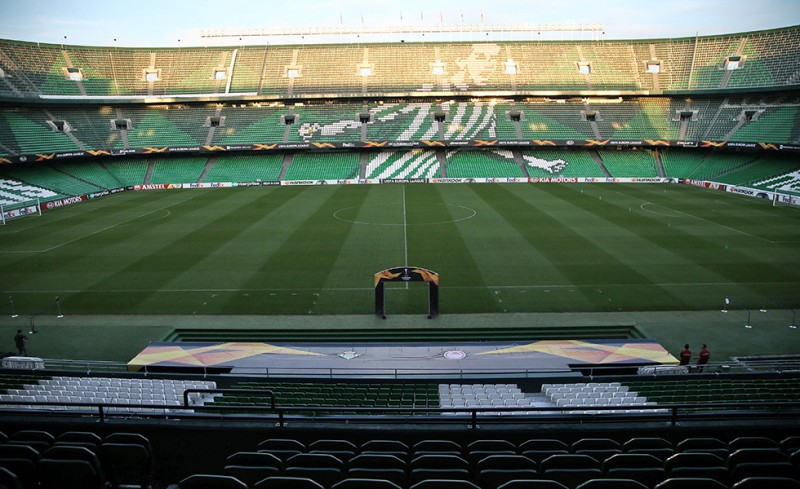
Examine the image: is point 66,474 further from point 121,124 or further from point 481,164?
point 121,124

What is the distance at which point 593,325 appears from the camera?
820 inches

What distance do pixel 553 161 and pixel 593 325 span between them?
158 ft

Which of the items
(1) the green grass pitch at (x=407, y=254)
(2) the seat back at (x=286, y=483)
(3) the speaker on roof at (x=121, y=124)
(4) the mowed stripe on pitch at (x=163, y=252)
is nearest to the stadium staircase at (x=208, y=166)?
(3) the speaker on roof at (x=121, y=124)

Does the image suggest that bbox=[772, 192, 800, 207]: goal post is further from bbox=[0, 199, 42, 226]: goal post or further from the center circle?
bbox=[0, 199, 42, 226]: goal post

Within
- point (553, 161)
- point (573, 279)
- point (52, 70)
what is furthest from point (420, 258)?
point (52, 70)

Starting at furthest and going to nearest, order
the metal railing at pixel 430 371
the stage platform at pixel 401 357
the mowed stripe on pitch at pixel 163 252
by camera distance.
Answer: the mowed stripe on pitch at pixel 163 252 < the stage platform at pixel 401 357 < the metal railing at pixel 430 371

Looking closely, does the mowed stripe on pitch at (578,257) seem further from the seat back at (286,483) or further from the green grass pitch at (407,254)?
the seat back at (286,483)

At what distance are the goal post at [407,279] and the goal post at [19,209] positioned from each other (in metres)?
36.6

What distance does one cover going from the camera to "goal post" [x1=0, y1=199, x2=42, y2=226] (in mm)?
43834

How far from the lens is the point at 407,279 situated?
21.7 meters

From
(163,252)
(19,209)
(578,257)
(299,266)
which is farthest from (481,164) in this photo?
(19,209)

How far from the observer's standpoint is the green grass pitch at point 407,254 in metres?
24.0

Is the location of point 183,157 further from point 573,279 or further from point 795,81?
point 795,81

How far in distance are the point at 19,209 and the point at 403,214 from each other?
109 feet
